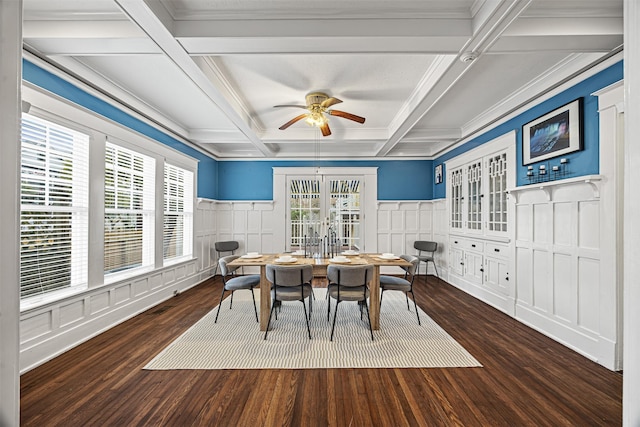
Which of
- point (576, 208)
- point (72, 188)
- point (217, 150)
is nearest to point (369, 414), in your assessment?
point (576, 208)

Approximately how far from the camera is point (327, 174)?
6719mm

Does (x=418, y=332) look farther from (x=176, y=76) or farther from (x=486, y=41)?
(x=176, y=76)

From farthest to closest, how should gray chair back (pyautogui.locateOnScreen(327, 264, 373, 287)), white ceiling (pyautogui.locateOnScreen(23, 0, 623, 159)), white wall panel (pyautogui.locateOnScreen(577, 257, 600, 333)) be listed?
gray chair back (pyautogui.locateOnScreen(327, 264, 373, 287))
white wall panel (pyautogui.locateOnScreen(577, 257, 600, 333))
white ceiling (pyautogui.locateOnScreen(23, 0, 623, 159))

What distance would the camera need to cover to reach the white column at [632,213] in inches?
24.6

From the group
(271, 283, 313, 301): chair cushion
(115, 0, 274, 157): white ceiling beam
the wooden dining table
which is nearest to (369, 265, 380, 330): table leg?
the wooden dining table

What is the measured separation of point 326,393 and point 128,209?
3377 millimetres

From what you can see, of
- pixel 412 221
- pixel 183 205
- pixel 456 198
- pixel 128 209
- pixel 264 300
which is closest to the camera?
pixel 264 300

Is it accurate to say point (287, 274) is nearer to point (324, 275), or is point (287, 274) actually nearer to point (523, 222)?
point (324, 275)

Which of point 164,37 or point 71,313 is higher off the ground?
point 164,37

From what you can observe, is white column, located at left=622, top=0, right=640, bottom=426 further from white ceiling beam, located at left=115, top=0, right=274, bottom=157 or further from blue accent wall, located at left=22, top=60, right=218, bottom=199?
blue accent wall, located at left=22, top=60, right=218, bottom=199

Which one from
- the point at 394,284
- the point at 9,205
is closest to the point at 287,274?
the point at 394,284

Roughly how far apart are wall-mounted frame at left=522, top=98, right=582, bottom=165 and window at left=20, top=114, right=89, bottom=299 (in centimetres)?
501

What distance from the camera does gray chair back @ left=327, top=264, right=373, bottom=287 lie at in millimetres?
3104

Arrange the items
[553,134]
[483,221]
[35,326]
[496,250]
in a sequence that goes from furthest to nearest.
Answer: [483,221], [496,250], [553,134], [35,326]
